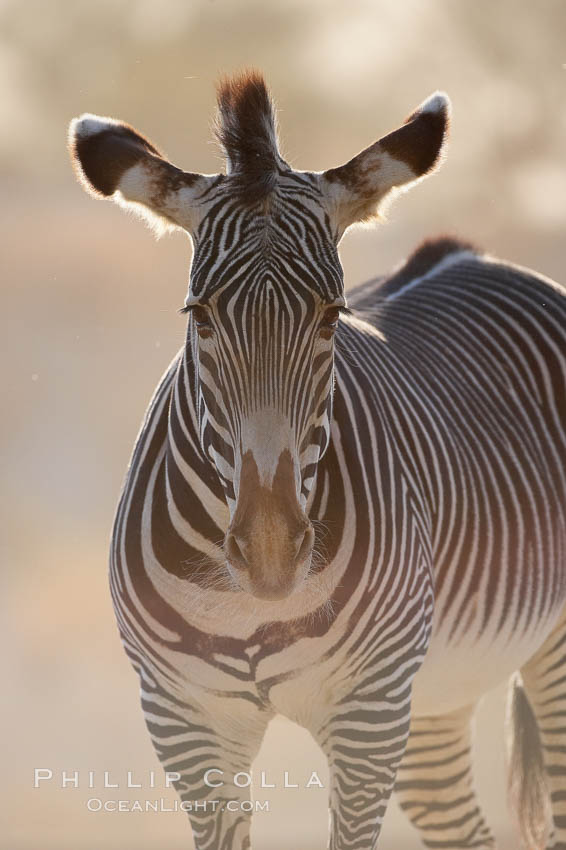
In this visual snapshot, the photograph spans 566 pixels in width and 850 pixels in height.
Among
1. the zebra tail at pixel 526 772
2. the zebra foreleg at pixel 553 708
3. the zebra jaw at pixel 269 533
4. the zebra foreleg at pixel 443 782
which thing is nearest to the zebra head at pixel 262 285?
the zebra jaw at pixel 269 533

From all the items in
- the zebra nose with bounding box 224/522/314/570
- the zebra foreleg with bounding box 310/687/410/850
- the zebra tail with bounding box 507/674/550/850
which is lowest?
the zebra tail with bounding box 507/674/550/850

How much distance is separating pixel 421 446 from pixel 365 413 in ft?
1.23

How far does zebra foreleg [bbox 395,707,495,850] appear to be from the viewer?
17.8 ft

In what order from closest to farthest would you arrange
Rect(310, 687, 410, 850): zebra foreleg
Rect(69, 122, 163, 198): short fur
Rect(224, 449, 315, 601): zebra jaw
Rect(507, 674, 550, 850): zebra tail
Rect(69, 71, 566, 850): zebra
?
Rect(224, 449, 315, 601): zebra jaw < Rect(69, 71, 566, 850): zebra < Rect(69, 122, 163, 198): short fur < Rect(310, 687, 410, 850): zebra foreleg < Rect(507, 674, 550, 850): zebra tail

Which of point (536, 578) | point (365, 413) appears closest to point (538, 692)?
point (536, 578)

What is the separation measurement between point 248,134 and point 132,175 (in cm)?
34

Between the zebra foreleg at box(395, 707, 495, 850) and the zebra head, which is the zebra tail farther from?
the zebra head

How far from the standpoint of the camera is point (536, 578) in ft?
15.1

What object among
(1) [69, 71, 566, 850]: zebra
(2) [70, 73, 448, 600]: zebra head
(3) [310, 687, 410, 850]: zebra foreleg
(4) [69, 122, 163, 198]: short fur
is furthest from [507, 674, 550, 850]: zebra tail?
(4) [69, 122, 163, 198]: short fur

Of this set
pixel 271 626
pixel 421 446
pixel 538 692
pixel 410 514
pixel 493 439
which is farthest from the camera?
Result: pixel 538 692

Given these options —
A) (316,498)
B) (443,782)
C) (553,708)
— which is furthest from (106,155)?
(443,782)

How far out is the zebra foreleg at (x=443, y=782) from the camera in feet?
17.8

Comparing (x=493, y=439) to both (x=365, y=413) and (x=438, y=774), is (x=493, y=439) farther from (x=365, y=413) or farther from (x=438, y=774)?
(x=438, y=774)

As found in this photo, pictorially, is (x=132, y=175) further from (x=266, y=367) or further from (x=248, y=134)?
(x=266, y=367)
